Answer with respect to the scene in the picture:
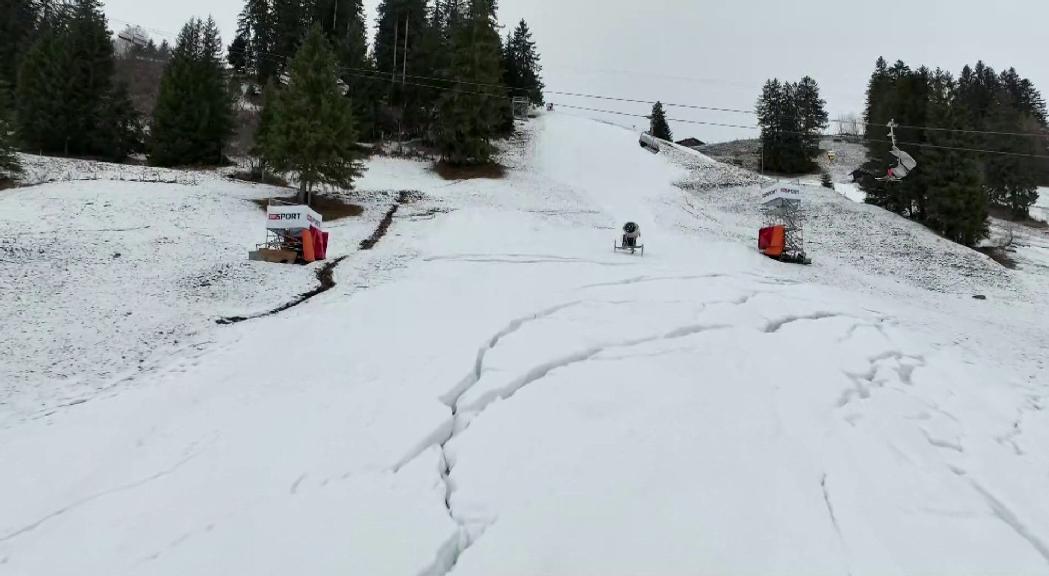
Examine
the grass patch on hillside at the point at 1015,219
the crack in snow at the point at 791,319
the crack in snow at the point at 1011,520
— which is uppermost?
the grass patch on hillside at the point at 1015,219

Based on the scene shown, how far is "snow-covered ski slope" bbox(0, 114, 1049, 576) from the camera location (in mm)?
4641

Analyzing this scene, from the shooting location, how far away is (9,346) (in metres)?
8.54

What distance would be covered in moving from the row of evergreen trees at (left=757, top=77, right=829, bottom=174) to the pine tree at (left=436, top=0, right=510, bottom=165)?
33.2 m

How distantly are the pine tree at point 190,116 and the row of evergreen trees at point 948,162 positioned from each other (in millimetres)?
37817

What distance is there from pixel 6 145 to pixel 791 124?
6385 centimetres

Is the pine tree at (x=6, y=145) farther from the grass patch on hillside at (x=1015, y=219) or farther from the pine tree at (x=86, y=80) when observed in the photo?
the grass patch on hillside at (x=1015, y=219)

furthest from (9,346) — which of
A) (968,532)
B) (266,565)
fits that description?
(968,532)

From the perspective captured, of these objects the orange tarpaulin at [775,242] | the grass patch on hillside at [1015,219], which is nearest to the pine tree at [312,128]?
the orange tarpaulin at [775,242]

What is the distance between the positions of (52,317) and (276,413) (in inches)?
244

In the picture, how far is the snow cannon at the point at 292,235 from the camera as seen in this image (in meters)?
15.7

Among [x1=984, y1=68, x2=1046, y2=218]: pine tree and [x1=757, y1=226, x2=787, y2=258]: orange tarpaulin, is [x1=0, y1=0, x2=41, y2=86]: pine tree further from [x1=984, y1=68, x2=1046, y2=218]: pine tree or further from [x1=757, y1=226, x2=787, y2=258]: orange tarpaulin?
[x1=984, y1=68, x2=1046, y2=218]: pine tree

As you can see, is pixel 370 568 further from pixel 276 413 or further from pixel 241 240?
pixel 241 240

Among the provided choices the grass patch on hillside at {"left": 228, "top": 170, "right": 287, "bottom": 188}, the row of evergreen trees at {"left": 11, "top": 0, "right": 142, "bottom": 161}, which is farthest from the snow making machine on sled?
the row of evergreen trees at {"left": 11, "top": 0, "right": 142, "bottom": 161}

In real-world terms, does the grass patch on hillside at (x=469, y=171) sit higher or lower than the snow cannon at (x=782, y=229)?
higher
